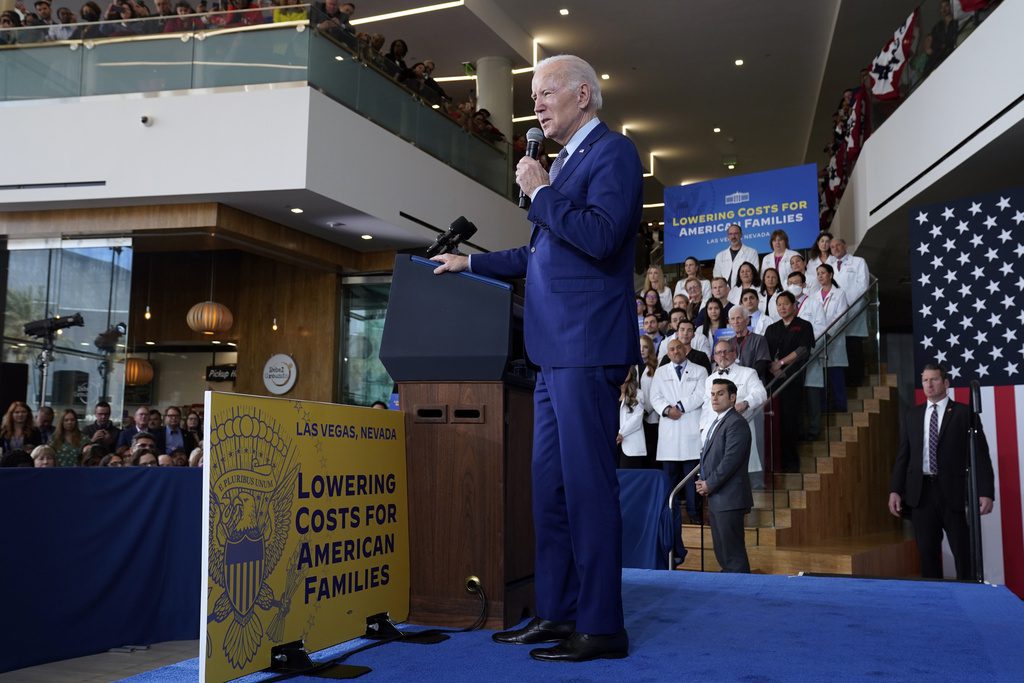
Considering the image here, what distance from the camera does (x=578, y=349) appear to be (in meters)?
2.21

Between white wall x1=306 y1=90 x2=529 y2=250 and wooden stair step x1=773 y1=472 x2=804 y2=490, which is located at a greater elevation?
white wall x1=306 y1=90 x2=529 y2=250

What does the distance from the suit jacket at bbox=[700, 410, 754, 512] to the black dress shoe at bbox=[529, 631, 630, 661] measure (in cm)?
405

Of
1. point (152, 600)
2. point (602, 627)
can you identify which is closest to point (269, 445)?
point (602, 627)

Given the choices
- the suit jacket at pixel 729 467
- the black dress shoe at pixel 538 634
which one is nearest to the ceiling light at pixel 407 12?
the suit jacket at pixel 729 467

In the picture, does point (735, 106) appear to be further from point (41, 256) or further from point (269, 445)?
point (269, 445)

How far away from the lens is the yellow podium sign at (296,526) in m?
1.78

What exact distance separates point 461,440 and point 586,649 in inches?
26.8

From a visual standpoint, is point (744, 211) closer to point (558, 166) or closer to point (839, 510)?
point (839, 510)

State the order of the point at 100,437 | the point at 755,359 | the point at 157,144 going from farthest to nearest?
the point at 157,144, the point at 100,437, the point at 755,359

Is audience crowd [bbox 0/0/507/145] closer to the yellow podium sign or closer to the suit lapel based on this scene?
the suit lapel

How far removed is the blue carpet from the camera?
1.90 m

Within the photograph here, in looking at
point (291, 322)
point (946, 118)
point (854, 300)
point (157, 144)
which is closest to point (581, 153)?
point (854, 300)

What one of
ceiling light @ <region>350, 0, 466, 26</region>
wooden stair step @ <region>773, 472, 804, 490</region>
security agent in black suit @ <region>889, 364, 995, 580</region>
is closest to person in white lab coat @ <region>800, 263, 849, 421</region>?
wooden stair step @ <region>773, 472, 804, 490</region>

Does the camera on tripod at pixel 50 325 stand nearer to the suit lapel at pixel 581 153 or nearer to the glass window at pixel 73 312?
the glass window at pixel 73 312
